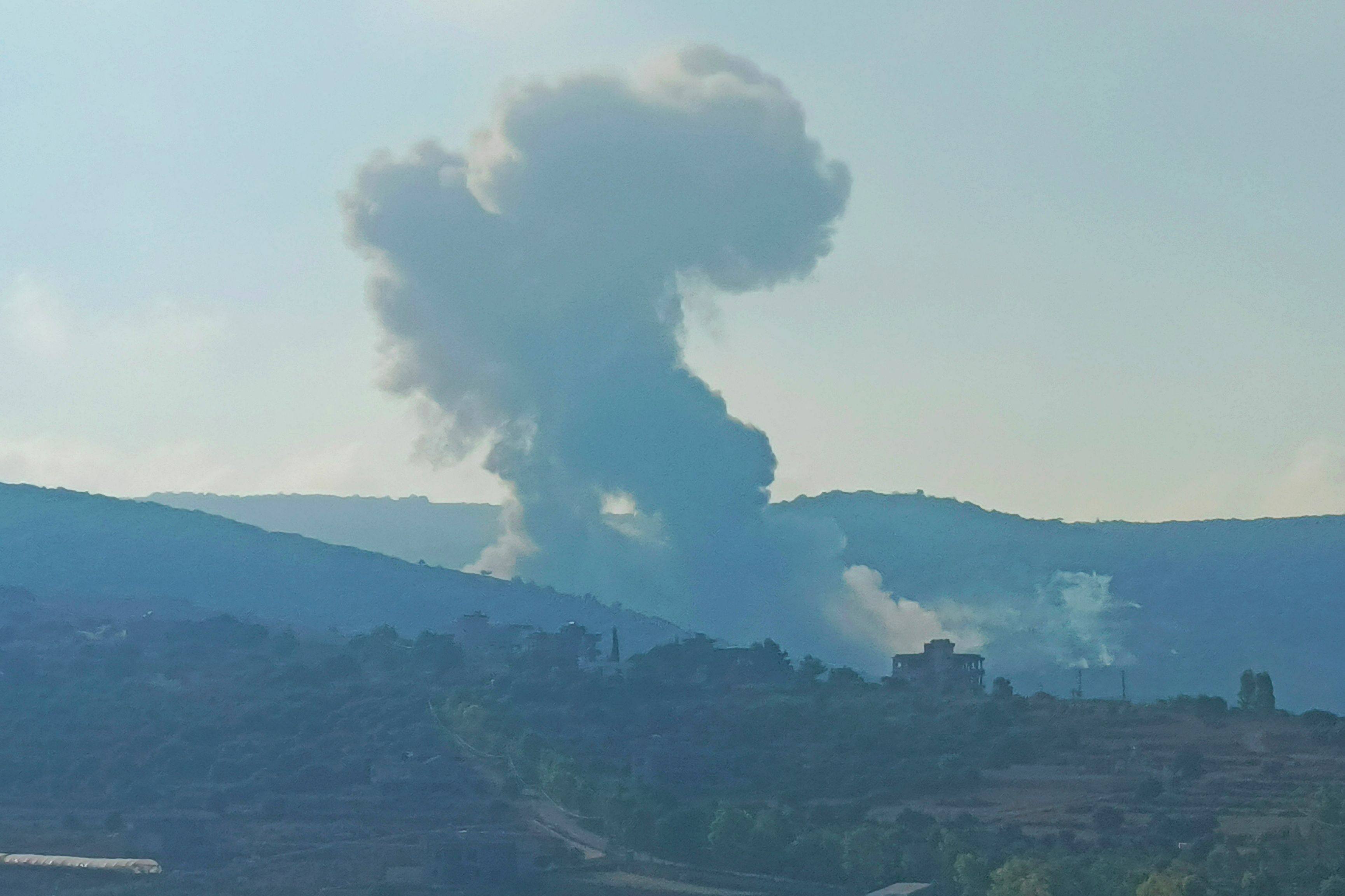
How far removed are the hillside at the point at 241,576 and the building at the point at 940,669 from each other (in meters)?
34.0

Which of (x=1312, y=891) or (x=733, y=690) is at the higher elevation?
(x=733, y=690)

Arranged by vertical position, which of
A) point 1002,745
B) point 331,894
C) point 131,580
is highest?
point 131,580

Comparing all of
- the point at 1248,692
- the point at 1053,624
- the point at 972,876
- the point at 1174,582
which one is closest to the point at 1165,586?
the point at 1174,582

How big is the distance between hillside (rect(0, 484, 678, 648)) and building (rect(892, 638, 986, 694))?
33951 millimetres

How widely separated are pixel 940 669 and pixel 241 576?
236 feet

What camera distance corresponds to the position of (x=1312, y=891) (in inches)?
2124

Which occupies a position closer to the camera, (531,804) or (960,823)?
(960,823)

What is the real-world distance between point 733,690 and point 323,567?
70710 millimetres

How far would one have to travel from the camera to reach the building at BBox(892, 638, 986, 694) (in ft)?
318

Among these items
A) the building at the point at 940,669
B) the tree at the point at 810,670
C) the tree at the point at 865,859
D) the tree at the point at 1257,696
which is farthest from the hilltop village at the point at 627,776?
the tree at the point at 810,670

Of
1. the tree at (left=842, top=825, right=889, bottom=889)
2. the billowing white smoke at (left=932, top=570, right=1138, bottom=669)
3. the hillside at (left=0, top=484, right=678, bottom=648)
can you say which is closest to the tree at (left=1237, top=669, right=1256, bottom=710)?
the tree at (left=842, top=825, right=889, bottom=889)

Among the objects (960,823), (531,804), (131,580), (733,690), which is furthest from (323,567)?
(960,823)

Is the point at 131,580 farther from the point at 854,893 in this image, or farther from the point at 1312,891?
the point at 1312,891

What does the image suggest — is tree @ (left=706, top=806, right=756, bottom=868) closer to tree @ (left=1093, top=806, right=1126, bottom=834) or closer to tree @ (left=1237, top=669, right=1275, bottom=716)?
tree @ (left=1093, top=806, right=1126, bottom=834)
